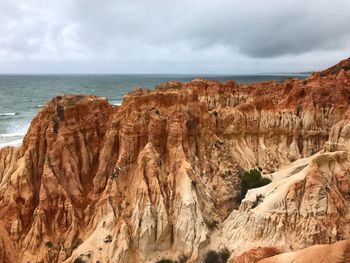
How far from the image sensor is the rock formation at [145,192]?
20453 millimetres

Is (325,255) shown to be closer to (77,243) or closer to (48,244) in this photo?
(77,243)

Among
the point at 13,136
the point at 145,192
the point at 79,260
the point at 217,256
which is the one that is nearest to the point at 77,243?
the point at 79,260

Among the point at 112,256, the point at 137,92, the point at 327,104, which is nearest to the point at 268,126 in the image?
the point at 327,104

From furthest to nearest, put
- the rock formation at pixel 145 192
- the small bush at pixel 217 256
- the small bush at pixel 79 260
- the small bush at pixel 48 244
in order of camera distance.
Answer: the small bush at pixel 48 244 < the rock formation at pixel 145 192 < the small bush at pixel 217 256 < the small bush at pixel 79 260

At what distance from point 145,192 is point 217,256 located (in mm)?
5509

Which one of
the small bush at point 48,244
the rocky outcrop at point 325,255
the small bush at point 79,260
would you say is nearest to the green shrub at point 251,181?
the small bush at point 79,260

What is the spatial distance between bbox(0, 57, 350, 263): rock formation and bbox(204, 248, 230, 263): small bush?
403 mm

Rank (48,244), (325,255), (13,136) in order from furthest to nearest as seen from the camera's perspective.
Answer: (13,136) → (48,244) → (325,255)

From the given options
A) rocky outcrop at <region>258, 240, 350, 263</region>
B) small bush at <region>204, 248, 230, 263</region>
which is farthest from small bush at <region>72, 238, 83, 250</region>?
rocky outcrop at <region>258, 240, 350, 263</region>

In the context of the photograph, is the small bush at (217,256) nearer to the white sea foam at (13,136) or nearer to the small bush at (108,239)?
the small bush at (108,239)

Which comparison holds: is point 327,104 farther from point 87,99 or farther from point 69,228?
point 69,228

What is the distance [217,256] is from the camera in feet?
67.3

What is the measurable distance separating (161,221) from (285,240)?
693cm

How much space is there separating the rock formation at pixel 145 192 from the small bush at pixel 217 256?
1.32 feet
